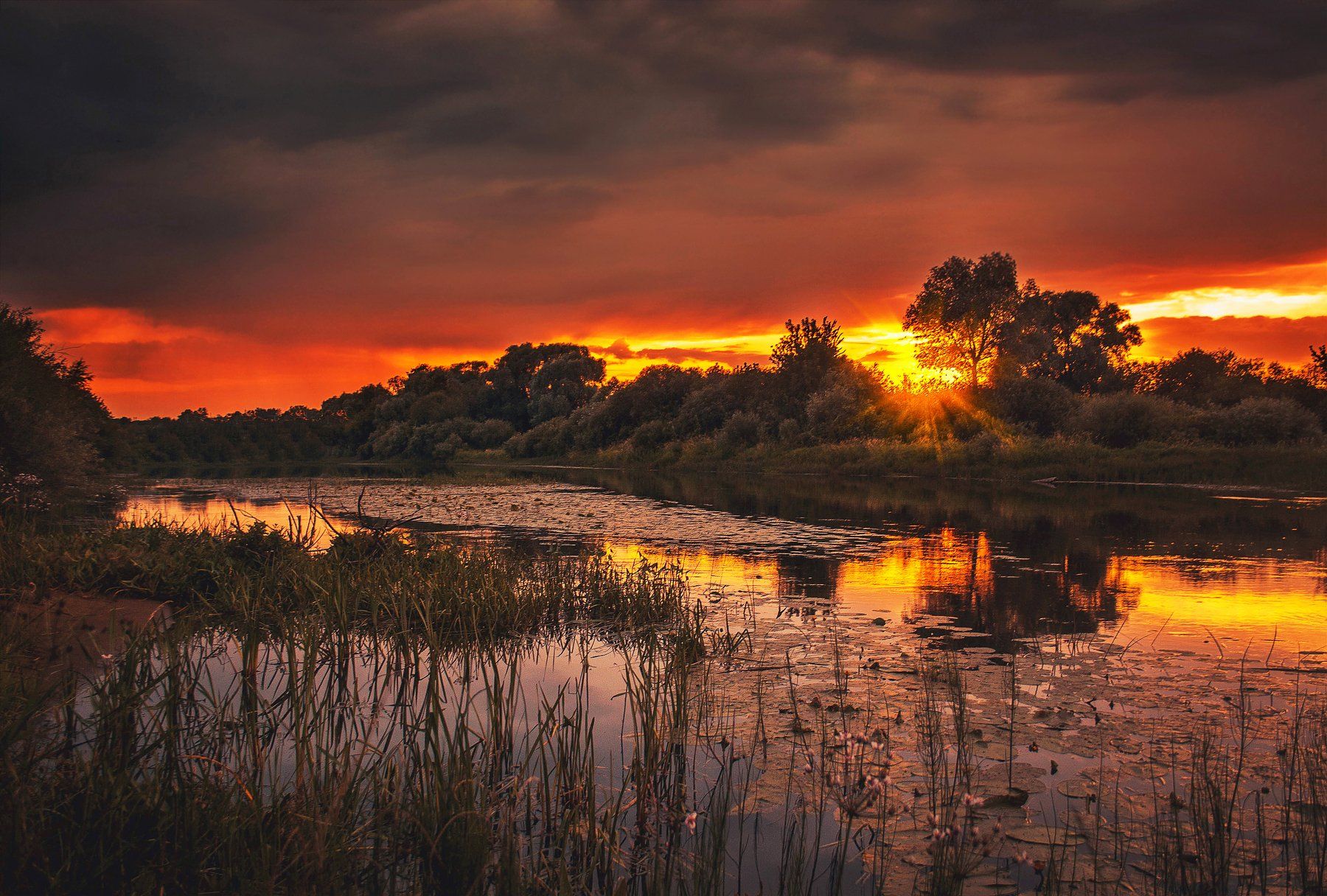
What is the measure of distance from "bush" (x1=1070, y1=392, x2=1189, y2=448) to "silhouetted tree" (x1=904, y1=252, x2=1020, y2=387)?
18.0m

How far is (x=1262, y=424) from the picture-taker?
41.7m

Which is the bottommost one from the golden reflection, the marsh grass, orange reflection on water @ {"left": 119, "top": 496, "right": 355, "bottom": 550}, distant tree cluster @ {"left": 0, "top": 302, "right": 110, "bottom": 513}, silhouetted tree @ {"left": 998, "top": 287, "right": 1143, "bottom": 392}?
the golden reflection

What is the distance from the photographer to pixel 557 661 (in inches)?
362

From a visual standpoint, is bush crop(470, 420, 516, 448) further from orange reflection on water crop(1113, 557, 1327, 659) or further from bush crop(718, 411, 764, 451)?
orange reflection on water crop(1113, 557, 1327, 659)

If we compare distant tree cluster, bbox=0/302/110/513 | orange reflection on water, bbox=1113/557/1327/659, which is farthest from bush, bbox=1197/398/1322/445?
distant tree cluster, bbox=0/302/110/513

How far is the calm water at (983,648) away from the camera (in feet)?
18.3

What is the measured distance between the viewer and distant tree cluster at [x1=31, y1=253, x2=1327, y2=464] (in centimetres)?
4769

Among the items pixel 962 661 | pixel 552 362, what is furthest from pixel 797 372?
pixel 962 661

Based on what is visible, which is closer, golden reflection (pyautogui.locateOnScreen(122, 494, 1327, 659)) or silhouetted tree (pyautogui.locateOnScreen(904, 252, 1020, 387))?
golden reflection (pyautogui.locateOnScreen(122, 494, 1327, 659))

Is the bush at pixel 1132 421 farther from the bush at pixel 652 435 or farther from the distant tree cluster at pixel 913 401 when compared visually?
the bush at pixel 652 435

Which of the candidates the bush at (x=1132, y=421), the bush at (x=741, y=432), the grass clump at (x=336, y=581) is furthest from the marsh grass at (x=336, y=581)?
the bush at (x=741, y=432)

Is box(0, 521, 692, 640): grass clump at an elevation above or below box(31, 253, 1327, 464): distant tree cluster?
below

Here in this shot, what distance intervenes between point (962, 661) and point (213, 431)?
3882 inches

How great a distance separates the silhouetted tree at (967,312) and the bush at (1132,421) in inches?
707
